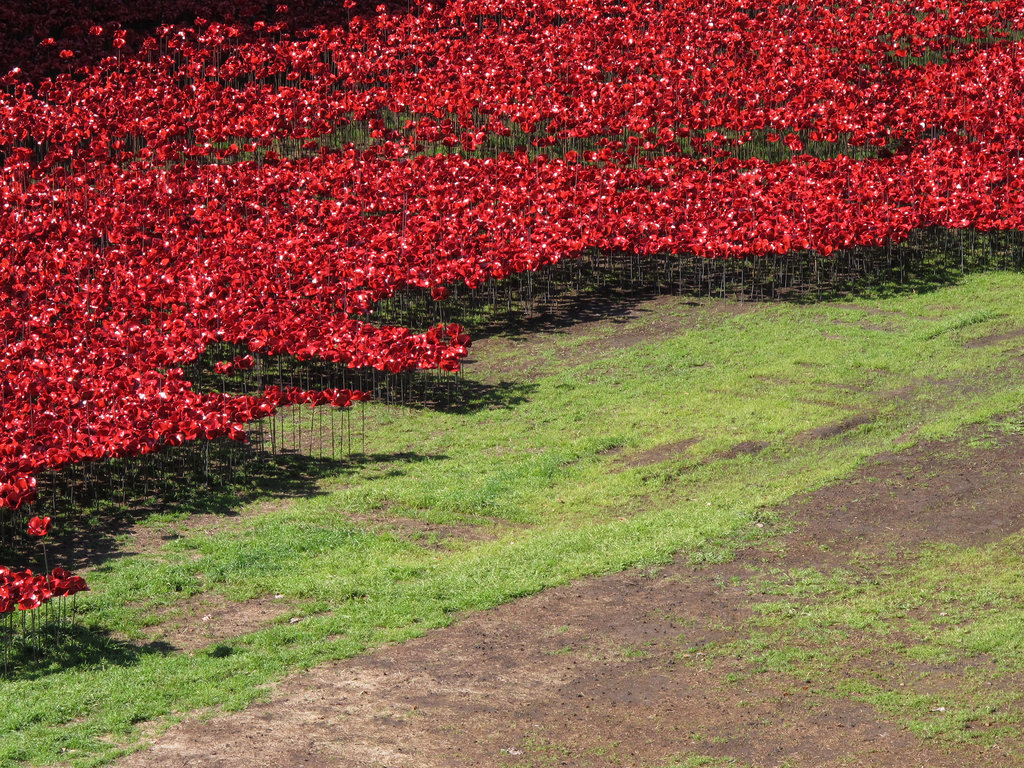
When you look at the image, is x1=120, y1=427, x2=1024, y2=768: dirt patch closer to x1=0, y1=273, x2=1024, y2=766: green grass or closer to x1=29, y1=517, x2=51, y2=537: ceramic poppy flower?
x1=0, y1=273, x2=1024, y2=766: green grass

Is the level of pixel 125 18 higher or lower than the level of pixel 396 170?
higher

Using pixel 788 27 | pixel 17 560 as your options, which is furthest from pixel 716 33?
pixel 17 560

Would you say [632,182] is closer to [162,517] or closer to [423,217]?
[423,217]

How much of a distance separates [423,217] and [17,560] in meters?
8.56

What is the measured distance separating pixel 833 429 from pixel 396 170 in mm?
A: 8381

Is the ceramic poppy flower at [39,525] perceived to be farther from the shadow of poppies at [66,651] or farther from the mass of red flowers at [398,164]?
the shadow of poppies at [66,651]

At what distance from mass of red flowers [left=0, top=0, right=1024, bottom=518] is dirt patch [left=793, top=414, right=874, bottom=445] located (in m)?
3.75

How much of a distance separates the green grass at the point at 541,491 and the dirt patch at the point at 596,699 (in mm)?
309

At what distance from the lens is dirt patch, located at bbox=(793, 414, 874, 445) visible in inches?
525

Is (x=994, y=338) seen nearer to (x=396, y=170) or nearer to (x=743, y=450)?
(x=743, y=450)

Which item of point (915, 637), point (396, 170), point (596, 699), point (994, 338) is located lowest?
point (596, 699)

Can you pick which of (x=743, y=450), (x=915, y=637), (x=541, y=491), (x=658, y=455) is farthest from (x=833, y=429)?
(x=915, y=637)

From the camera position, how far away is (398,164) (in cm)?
2002

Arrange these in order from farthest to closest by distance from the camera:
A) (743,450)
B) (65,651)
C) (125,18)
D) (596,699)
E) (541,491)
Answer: (125,18) → (743,450) → (541,491) → (65,651) → (596,699)
